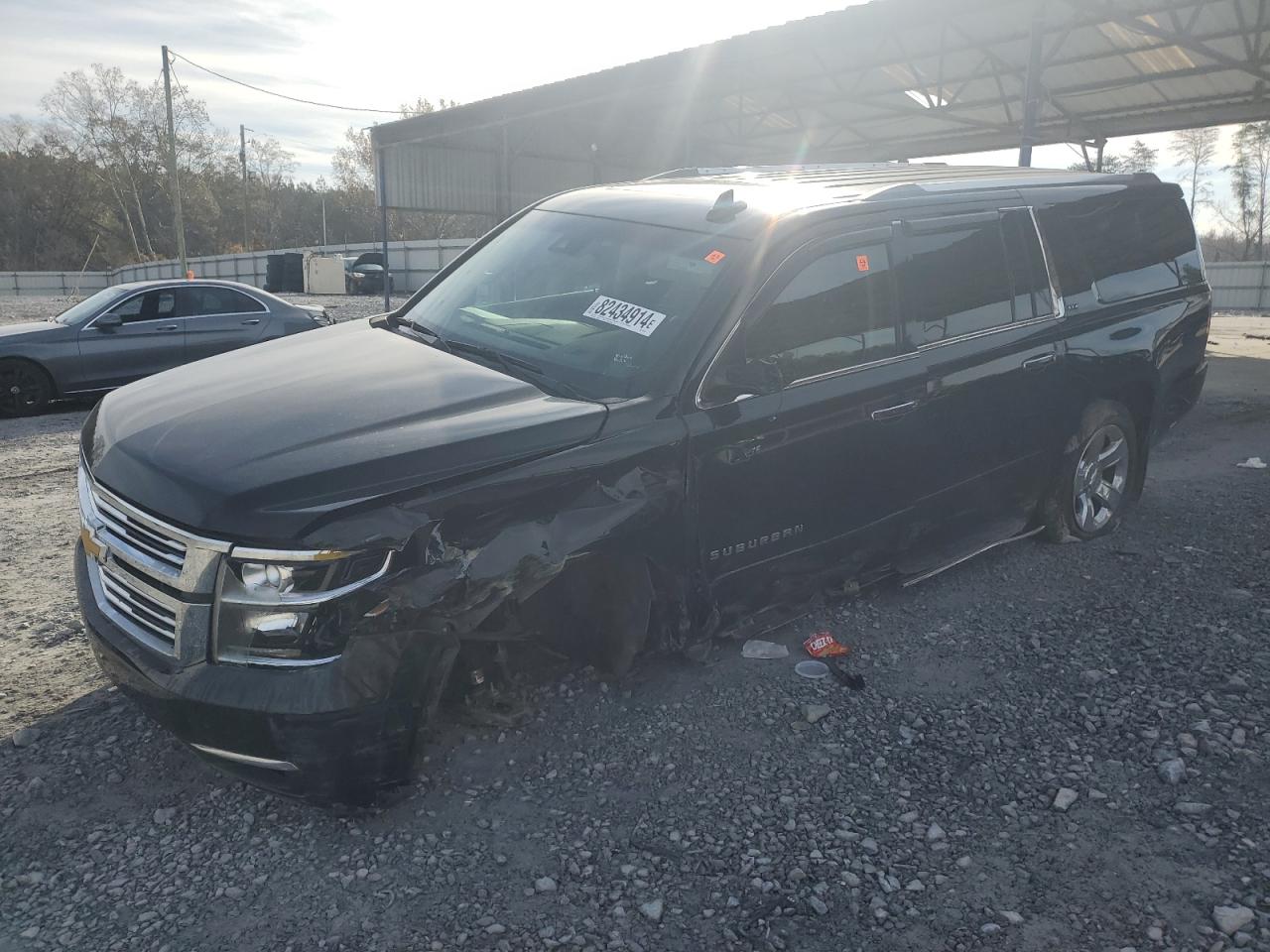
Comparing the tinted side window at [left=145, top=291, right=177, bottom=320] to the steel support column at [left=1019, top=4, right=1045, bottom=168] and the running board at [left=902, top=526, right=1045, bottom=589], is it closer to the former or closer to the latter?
the running board at [left=902, top=526, right=1045, bottom=589]

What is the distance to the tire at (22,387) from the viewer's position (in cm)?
985

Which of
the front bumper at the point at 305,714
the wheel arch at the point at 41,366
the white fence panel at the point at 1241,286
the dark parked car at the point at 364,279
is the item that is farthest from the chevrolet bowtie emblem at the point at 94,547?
the white fence panel at the point at 1241,286

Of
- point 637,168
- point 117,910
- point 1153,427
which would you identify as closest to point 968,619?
point 1153,427

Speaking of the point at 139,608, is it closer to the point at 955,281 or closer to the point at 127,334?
the point at 955,281

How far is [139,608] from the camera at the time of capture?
2902 millimetres

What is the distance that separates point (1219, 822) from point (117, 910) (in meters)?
3.27

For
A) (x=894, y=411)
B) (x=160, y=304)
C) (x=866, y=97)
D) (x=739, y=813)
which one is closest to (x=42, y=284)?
(x=866, y=97)

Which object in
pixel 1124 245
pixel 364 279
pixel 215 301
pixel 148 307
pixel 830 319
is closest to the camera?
pixel 830 319

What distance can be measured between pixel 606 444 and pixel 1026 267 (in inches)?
106

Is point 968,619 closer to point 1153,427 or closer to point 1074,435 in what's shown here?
point 1074,435

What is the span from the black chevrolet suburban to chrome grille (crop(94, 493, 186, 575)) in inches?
0.5

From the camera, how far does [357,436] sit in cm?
290

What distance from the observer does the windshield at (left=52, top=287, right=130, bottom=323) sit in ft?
34.1

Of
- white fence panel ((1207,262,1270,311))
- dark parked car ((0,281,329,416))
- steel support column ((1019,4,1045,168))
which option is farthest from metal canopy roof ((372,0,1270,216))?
white fence panel ((1207,262,1270,311))
